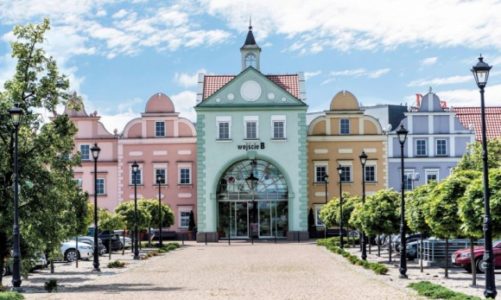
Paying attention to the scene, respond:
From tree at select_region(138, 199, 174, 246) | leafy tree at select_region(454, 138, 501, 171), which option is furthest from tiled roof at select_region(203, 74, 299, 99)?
leafy tree at select_region(454, 138, 501, 171)

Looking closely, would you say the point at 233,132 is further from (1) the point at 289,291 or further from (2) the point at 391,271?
(1) the point at 289,291

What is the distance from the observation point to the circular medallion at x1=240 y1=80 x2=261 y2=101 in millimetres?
62219

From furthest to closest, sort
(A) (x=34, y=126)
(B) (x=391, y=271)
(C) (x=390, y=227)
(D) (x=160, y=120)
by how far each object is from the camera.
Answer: (D) (x=160, y=120)
(C) (x=390, y=227)
(B) (x=391, y=271)
(A) (x=34, y=126)

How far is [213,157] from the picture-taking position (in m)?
62.1

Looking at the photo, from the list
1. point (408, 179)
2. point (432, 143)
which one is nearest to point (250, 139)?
point (408, 179)

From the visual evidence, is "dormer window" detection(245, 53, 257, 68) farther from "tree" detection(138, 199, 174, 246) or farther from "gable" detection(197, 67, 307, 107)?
"tree" detection(138, 199, 174, 246)

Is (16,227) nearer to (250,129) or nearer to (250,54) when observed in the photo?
(250,129)

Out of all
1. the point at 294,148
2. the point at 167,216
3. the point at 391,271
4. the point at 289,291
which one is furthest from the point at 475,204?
the point at 294,148

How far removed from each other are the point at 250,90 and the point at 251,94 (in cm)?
30

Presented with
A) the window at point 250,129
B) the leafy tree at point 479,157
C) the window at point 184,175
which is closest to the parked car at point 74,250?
the leafy tree at point 479,157

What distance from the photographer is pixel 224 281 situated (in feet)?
83.7

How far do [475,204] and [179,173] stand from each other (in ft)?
156

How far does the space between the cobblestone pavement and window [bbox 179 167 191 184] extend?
28304 mm

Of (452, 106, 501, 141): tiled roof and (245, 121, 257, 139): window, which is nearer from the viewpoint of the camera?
(245, 121, 257, 139): window
